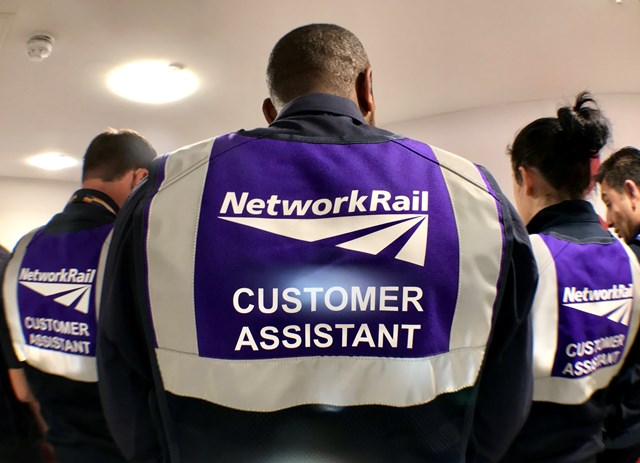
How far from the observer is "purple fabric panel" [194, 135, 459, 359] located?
0.69 metres

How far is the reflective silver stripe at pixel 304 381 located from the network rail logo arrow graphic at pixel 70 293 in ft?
2.08

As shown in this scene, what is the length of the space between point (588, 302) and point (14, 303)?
1.32m

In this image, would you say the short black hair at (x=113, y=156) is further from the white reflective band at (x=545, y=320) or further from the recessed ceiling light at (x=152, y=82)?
the recessed ceiling light at (x=152, y=82)

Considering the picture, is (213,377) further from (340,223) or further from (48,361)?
(48,361)

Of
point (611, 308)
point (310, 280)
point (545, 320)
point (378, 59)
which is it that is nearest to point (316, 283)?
point (310, 280)

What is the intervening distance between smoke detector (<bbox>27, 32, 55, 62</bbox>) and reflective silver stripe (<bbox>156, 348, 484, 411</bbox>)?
2.84 meters

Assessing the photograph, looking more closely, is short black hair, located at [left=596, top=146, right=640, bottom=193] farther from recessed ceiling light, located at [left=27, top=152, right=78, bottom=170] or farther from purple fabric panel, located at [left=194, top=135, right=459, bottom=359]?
recessed ceiling light, located at [left=27, top=152, right=78, bottom=170]

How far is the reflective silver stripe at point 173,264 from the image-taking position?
27.4 inches

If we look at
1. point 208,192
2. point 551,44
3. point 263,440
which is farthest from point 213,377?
point 551,44

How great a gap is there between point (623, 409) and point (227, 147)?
1056mm

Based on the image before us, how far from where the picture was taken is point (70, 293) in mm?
1254

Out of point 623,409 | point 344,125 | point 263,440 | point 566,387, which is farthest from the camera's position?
point 623,409

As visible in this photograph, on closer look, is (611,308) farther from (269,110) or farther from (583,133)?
(269,110)

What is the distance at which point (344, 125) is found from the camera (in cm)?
79
